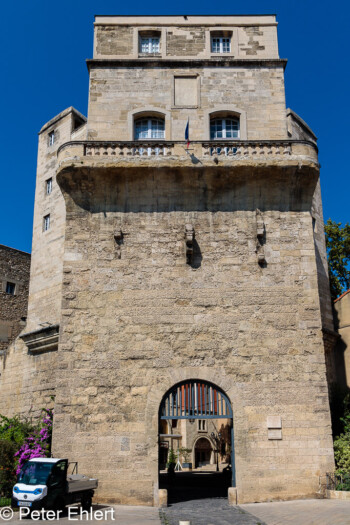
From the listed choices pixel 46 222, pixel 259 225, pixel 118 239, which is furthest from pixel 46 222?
pixel 259 225

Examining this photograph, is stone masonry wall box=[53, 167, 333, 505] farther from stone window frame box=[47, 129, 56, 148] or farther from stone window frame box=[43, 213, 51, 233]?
stone window frame box=[47, 129, 56, 148]

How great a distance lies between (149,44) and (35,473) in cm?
1231

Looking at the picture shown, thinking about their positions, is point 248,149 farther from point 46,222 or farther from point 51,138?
point 51,138

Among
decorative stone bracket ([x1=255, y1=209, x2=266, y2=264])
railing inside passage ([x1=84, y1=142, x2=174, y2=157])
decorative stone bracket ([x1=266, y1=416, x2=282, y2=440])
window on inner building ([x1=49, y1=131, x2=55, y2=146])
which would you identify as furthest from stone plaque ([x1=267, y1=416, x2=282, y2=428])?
window on inner building ([x1=49, y1=131, x2=55, y2=146])

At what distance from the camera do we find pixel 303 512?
9.06m

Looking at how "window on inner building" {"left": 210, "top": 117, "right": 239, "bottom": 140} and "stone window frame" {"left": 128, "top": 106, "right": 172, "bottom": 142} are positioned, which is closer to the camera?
"stone window frame" {"left": 128, "top": 106, "right": 172, "bottom": 142}

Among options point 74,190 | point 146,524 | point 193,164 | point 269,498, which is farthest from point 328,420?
point 74,190

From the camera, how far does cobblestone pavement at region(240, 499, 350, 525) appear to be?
26.8ft

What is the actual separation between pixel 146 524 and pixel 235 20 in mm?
13919

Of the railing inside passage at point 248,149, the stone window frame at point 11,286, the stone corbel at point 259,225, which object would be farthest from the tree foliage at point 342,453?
the stone window frame at point 11,286

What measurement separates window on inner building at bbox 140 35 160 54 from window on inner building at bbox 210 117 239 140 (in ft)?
10.0

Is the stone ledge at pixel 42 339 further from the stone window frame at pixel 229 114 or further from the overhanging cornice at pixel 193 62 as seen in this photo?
the overhanging cornice at pixel 193 62

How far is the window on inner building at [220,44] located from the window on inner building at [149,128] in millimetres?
3017

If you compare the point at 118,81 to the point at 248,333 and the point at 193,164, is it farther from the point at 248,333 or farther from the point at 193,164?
the point at 248,333
